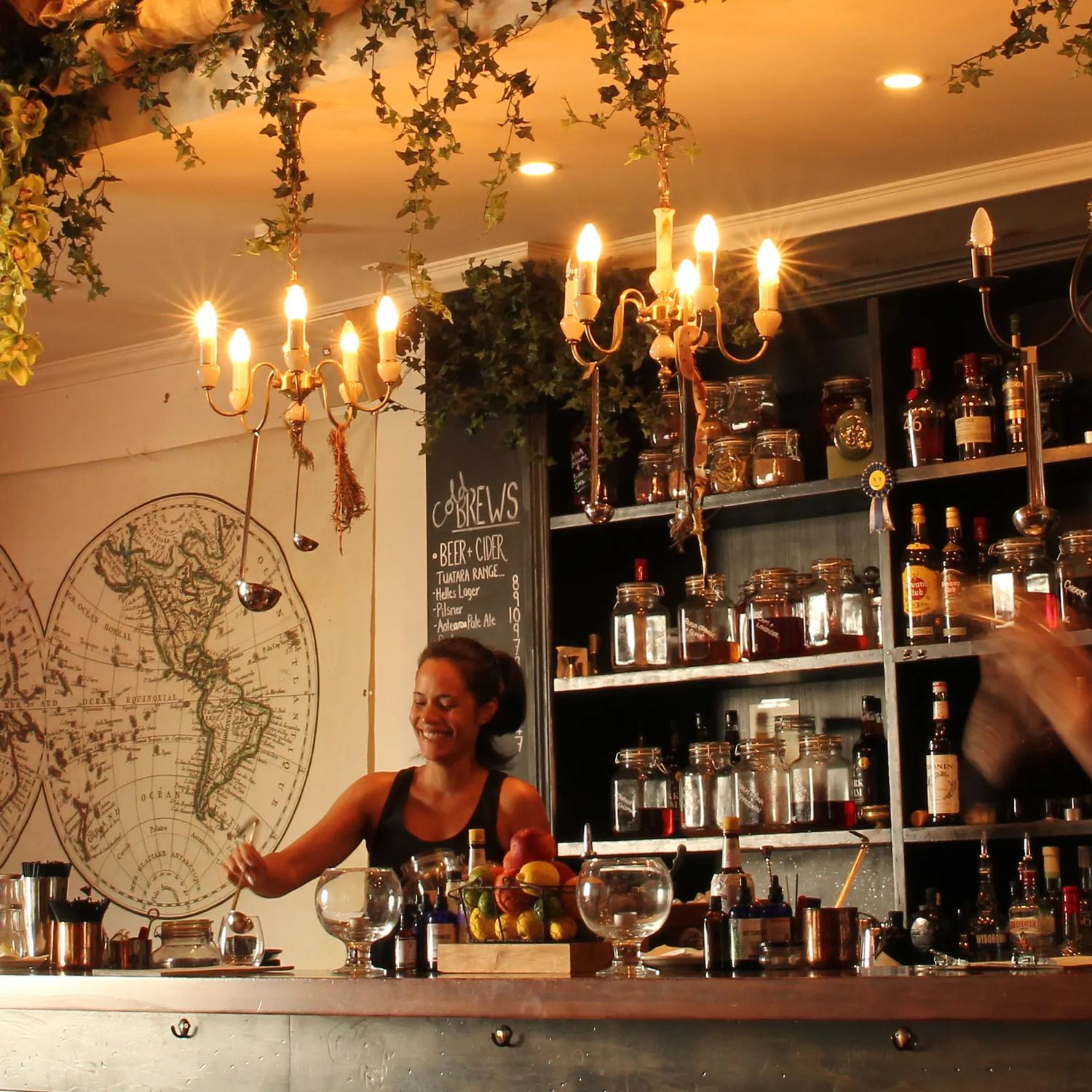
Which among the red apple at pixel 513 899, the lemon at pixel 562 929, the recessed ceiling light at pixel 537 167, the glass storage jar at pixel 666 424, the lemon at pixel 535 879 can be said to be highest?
the recessed ceiling light at pixel 537 167

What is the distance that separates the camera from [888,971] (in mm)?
2205

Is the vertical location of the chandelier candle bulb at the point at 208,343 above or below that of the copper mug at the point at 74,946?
above

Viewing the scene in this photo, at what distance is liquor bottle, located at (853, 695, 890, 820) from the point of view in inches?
157

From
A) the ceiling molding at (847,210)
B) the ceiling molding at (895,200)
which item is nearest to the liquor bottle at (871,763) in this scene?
the ceiling molding at (847,210)

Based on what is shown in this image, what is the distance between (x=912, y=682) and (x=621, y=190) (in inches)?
55.1

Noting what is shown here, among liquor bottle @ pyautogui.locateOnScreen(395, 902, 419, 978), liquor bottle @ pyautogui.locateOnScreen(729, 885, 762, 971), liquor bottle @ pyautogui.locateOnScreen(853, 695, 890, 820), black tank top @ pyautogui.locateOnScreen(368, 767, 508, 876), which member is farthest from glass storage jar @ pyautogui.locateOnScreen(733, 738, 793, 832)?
liquor bottle @ pyautogui.locateOnScreen(729, 885, 762, 971)

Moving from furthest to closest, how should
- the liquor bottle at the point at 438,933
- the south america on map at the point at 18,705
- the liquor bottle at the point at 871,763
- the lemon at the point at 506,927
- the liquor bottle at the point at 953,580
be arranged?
the south america on map at the point at 18,705 < the liquor bottle at the point at 871,763 < the liquor bottle at the point at 953,580 < the liquor bottle at the point at 438,933 < the lemon at the point at 506,927

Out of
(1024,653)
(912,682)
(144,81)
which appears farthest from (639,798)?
(144,81)

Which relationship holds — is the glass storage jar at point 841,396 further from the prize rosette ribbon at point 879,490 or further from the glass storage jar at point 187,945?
the glass storage jar at point 187,945

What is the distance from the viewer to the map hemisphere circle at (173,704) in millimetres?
5215

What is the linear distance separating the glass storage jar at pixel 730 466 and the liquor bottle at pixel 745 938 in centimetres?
194

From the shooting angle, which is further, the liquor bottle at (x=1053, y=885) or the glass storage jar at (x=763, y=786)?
the glass storage jar at (x=763, y=786)

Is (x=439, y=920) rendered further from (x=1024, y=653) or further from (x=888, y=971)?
(x=1024, y=653)

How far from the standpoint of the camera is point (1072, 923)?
361 cm
